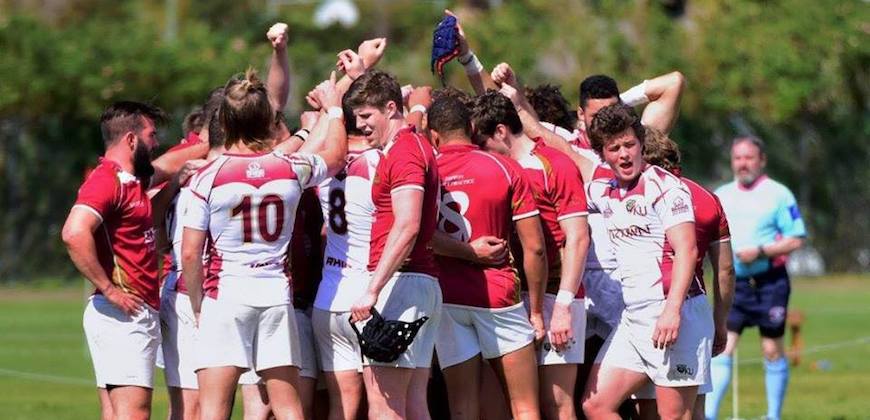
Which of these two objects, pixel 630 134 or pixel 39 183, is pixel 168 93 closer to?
pixel 39 183

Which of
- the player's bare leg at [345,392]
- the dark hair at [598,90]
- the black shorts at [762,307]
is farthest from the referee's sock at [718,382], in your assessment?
the player's bare leg at [345,392]

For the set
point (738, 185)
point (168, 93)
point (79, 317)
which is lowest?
point (79, 317)

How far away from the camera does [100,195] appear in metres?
9.07

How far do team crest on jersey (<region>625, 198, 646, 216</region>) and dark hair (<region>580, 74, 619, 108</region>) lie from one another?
4.61 feet

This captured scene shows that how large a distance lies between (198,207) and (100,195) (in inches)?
32.2

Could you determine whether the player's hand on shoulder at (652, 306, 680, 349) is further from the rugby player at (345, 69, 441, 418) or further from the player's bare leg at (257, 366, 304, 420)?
the player's bare leg at (257, 366, 304, 420)

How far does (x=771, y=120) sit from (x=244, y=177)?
2651 centimetres

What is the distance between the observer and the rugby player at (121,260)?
29.8 ft

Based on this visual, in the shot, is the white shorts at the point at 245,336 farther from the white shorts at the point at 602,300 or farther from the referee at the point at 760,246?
the referee at the point at 760,246

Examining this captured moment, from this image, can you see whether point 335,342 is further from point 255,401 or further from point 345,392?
point 255,401

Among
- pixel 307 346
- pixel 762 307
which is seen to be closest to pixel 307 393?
pixel 307 346

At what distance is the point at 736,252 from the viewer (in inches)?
543

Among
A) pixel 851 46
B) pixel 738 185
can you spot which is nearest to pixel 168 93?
pixel 851 46

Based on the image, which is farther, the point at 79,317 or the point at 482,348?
the point at 79,317
